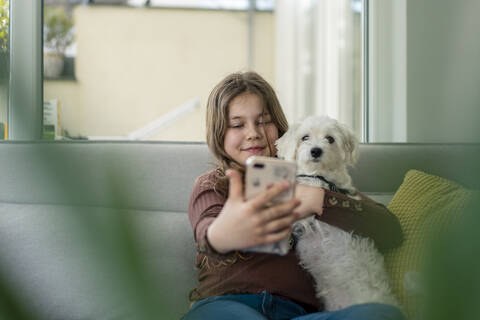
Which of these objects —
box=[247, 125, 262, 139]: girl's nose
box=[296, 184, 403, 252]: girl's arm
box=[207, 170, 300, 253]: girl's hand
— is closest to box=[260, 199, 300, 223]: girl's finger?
box=[207, 170, 300, 253]: girl's hand

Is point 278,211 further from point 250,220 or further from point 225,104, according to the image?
point 225,104

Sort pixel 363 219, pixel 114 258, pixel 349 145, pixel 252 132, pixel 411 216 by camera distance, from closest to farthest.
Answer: pixel 114 258
pixel 363 219
pixel 411 216
pixel 252 132
pixel 349 145

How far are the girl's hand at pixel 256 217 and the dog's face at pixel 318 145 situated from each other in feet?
2.47

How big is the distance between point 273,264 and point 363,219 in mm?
263

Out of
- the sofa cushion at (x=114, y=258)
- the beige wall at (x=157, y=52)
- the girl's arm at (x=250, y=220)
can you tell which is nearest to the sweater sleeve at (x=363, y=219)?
the girl's arm at (x=250, y=220)

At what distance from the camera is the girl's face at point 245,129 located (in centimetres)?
120

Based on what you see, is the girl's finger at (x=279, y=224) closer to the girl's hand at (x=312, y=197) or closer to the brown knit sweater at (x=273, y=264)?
the girl's hand at (x=312, y=197)

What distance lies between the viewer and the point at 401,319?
298 mm

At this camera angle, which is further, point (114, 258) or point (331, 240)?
point (331, 240)

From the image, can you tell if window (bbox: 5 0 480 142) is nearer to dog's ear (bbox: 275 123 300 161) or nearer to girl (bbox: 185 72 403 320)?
dog's ear (bbox: 275 123 300 161)

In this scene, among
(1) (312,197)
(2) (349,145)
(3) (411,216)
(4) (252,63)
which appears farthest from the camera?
(4) (252,63)

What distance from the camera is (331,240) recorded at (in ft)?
3.58

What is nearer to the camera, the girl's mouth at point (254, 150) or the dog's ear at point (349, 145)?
the girl's mouth at point (254, 150)

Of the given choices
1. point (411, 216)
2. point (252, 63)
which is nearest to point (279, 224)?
point (411, 216)
